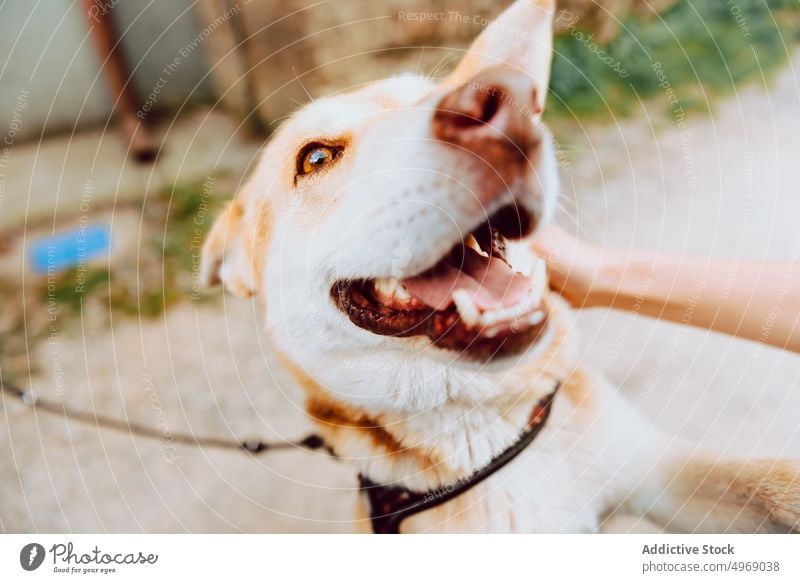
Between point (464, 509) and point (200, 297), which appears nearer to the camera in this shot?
point (464, 509)

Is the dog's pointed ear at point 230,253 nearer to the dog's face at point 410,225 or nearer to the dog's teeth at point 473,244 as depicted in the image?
the dog's face at point 410,225

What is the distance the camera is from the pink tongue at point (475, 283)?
2.24 ft

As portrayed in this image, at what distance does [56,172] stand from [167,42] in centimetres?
26

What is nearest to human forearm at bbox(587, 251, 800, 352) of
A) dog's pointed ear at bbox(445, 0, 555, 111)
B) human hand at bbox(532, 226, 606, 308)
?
human hand at bbox(532, 226, 606, 308)

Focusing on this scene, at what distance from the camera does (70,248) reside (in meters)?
0.95

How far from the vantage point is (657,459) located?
0.74 meters

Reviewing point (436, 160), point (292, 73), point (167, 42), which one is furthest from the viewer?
point (292, 73)

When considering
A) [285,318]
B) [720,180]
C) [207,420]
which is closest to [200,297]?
[207,420]

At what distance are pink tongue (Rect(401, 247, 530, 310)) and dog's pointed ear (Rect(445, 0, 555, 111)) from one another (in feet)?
0.62

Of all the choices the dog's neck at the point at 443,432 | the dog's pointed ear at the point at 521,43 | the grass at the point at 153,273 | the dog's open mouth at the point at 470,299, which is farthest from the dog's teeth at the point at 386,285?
the grass at the point at 153,273

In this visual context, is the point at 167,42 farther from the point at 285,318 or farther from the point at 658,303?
the point at 658,303

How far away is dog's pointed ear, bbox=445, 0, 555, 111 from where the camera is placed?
28.3 inches

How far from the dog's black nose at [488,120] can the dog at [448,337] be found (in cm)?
1
